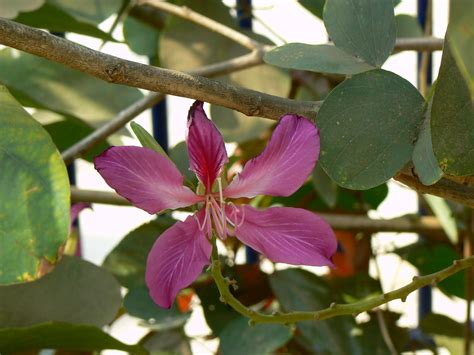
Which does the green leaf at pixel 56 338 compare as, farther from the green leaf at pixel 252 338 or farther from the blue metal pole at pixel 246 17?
the blue metal pole at pixel 246 17

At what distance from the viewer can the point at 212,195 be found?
351mm

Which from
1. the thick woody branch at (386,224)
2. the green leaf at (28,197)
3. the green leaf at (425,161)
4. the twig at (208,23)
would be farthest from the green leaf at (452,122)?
the thick woody branch at (386,224)

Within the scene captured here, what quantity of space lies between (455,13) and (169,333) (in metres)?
0.51

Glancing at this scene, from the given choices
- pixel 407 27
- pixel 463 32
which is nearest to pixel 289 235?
pixel 463 32

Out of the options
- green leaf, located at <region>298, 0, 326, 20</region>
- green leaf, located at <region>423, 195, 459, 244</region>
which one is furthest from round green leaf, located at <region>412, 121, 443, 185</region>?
green leaf, located at <region>423, 195, 459, 244</region>

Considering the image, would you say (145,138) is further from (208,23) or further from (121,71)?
(208,23)

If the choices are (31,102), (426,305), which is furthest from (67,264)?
(426,305)

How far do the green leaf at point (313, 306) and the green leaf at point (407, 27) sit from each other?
245 millimetres

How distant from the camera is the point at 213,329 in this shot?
67cm

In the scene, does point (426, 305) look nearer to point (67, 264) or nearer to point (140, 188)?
point (67, 264)

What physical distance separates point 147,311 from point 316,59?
1.05 feet

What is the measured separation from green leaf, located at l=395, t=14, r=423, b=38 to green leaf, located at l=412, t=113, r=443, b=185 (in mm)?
473

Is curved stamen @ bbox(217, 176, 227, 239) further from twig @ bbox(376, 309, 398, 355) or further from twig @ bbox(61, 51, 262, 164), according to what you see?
twig @ bbox(376, 309, 398, 355)

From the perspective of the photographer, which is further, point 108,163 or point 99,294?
point 99,294
